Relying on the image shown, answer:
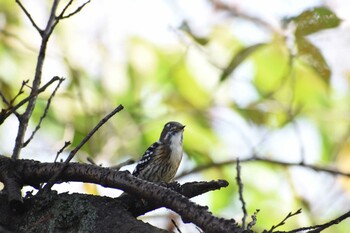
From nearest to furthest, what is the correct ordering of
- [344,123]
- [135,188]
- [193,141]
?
1. [135,188]
2. [193,141]
3. [344,123]

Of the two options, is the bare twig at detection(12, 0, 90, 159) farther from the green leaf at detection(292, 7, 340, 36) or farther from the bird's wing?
the bird's wing

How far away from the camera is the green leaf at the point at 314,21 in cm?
466

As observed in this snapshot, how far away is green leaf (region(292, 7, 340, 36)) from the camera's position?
183 inches

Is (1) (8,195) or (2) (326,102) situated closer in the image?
(1) (8,195)

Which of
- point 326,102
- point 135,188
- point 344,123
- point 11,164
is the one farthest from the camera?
point 326,102

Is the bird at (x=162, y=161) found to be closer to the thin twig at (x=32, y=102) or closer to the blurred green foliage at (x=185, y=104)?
the blurred green foliage at (x=185, y=104)

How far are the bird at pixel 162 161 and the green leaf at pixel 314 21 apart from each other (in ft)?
8.82

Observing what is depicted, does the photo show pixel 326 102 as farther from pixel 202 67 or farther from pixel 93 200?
pixel 93 200

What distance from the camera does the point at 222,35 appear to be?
9430 millimetres

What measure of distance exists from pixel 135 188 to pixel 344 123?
20.5 ft

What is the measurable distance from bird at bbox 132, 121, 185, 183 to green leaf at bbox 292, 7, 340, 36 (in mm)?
2690

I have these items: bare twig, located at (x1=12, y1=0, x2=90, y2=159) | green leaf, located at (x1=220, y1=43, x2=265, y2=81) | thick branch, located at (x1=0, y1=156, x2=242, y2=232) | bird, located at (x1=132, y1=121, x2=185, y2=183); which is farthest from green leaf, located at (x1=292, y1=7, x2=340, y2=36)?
bird, located at (x1=132, y1=121, x2=185, y2=183)

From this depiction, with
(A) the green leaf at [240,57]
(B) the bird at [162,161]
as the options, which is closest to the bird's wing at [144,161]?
(B) the bird at [162,161]

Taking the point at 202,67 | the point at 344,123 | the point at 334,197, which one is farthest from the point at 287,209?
the point at 202,67
